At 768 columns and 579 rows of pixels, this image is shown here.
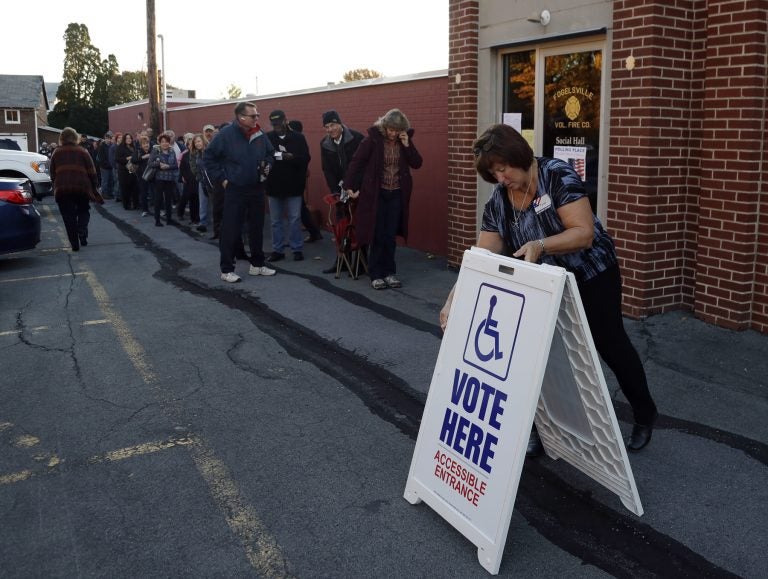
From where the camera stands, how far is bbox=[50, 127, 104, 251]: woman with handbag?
12.3 metres

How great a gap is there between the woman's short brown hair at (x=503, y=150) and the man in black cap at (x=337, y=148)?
675 centimetres

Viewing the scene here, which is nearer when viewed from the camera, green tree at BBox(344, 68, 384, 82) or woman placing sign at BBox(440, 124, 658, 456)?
woman placing sign at BBox(440, 124, 658, 456)

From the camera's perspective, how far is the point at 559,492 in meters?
4.04

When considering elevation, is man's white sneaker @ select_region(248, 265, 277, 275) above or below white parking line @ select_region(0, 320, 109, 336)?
above

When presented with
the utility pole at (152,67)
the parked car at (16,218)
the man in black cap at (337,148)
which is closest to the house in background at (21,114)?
the utility pole at (152,67)

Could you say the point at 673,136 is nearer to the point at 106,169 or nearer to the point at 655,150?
the point at 655,150

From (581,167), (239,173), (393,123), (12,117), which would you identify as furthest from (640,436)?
(12,117)

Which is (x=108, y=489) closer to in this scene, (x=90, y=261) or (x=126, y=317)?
(x=126, y=317)

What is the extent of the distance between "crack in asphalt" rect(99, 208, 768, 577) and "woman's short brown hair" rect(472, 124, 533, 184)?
1664 mm

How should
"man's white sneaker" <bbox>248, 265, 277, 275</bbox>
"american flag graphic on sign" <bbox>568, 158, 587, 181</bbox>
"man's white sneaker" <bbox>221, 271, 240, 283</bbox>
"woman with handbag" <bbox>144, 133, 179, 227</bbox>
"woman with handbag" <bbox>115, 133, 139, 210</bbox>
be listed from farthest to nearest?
"woman with handbag" <bbox>115, 133, 139, 210</bbox> → "woman with handbag" <bbox>144, 133, 179, 227</bbox> → "man's white sneaker" <bbox>248, 265, 277, 275</bbox> → "man's white sneaker" <bbox>221, 271, 240, 283</bbox> → "american flag graphic on sign" <bbox>568, 158, 587, 181</bbox>

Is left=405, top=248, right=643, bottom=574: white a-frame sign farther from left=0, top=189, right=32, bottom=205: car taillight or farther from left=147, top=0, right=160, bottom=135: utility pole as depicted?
left=147, top=0, right=160, bottom=135: utility pole

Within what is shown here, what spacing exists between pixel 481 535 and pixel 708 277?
14.3ft

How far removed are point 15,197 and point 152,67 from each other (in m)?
15.7

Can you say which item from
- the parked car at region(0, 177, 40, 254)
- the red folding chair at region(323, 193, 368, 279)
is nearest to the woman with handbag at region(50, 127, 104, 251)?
the parked car at region(0, 177, 40, 254)
